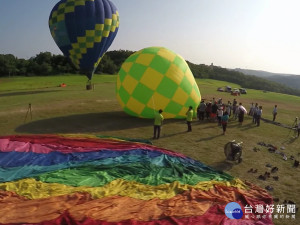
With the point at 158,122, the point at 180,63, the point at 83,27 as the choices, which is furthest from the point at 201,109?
the point at 83,27

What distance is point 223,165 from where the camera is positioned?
8922mm

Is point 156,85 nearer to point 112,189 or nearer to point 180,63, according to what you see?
point 180,63

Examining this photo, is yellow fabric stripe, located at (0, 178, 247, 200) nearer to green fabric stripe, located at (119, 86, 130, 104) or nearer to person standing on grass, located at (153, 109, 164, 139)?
person standing on grass, located at (153, 109, 164, 139)

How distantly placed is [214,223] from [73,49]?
80.2ft

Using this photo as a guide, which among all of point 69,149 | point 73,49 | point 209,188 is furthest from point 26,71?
point 209,188

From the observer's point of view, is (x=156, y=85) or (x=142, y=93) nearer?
(x=156, y=85)

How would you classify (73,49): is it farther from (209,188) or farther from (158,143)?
(209,188)

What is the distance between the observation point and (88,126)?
14.1 m

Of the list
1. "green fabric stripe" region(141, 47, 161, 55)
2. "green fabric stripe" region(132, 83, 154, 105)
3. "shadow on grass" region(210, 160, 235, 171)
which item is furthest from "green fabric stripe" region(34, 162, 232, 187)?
"green fabric stripe" region(141, 47, 161, 55)

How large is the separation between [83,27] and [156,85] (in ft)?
45.9

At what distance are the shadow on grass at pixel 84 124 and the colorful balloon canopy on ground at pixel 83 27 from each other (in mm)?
11628

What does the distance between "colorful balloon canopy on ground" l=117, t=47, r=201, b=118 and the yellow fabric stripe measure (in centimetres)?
811

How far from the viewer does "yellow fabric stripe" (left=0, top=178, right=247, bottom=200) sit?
249 inches

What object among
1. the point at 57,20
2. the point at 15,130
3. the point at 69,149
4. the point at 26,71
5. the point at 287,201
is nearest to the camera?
the point at 287,201
